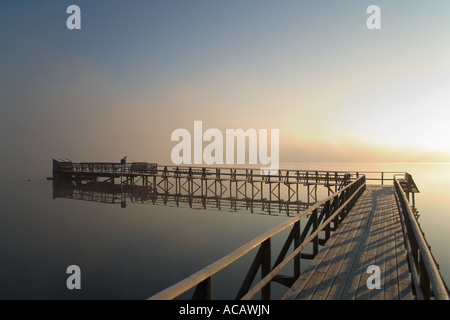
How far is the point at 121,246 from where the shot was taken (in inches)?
650

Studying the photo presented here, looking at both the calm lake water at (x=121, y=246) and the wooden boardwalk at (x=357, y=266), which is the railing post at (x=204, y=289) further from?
the calm lake water at (x=121, y=246)

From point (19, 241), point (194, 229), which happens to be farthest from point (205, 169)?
point (19, 241)

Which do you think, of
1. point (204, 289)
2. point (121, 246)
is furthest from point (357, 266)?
point (121, 246)

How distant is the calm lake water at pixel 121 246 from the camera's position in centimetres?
1158

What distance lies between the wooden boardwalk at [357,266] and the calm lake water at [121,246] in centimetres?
423

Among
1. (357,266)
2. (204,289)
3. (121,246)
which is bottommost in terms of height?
(121,246)

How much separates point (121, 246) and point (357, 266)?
13.5 meters

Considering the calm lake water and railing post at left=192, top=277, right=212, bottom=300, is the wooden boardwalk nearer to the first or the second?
railing post at left=192, top=277, right=212, bottom=300

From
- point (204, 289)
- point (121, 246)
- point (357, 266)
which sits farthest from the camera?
point (121, 246)

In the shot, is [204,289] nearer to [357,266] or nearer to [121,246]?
[357,266]

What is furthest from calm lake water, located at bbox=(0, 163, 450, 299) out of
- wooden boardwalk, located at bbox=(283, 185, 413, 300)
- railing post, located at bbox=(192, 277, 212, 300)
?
railing post, located at bbox=(192, 277, 212, 300)
